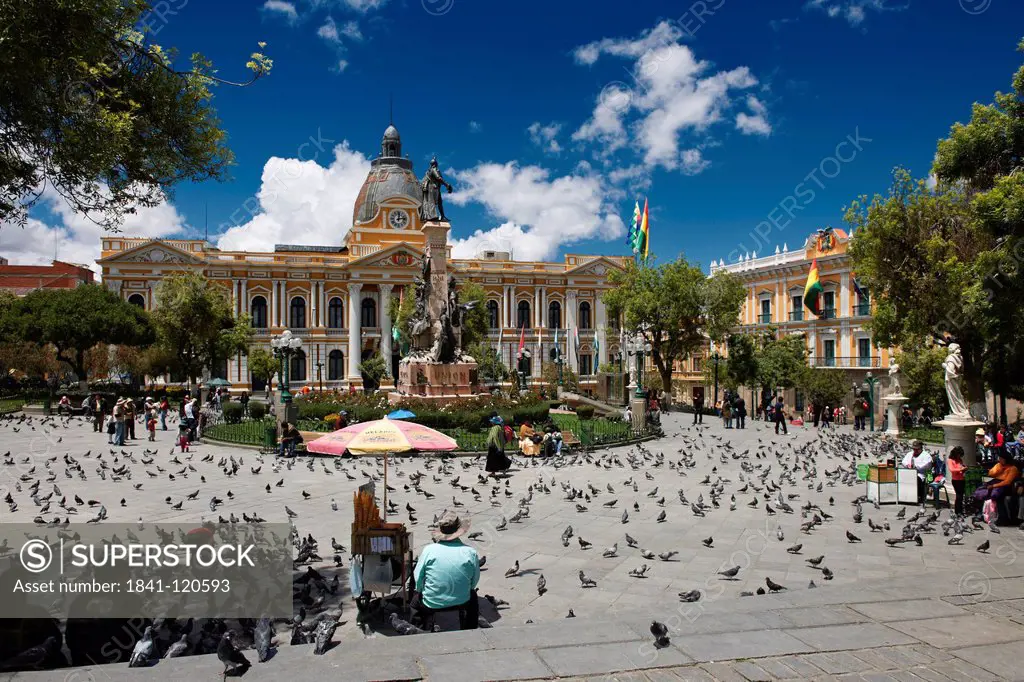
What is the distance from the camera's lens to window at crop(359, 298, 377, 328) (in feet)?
185

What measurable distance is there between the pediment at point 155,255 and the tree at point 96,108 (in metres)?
47.9

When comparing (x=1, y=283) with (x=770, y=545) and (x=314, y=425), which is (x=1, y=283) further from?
(x=770, y=545)

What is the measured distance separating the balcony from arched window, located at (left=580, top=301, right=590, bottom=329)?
2306cm

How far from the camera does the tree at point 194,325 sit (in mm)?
38375

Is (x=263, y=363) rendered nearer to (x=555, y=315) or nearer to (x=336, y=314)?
(x=336, y=314)

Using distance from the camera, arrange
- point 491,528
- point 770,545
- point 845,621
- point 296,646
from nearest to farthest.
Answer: point 296,646 < point 845,621 < point 770,545 < point 491,528

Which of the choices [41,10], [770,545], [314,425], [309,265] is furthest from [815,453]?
[309,265]

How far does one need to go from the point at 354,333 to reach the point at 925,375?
4046cm

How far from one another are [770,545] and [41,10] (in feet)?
32.4

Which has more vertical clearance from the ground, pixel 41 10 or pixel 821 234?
pixel 821 234

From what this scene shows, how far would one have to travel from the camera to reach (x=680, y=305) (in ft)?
123

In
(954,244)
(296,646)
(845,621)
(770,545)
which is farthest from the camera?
(954,244)

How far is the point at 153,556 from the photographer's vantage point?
6.32 m

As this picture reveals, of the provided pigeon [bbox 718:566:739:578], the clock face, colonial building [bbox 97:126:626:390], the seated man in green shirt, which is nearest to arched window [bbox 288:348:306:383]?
colonial building [bbox 97:126:626:390]
